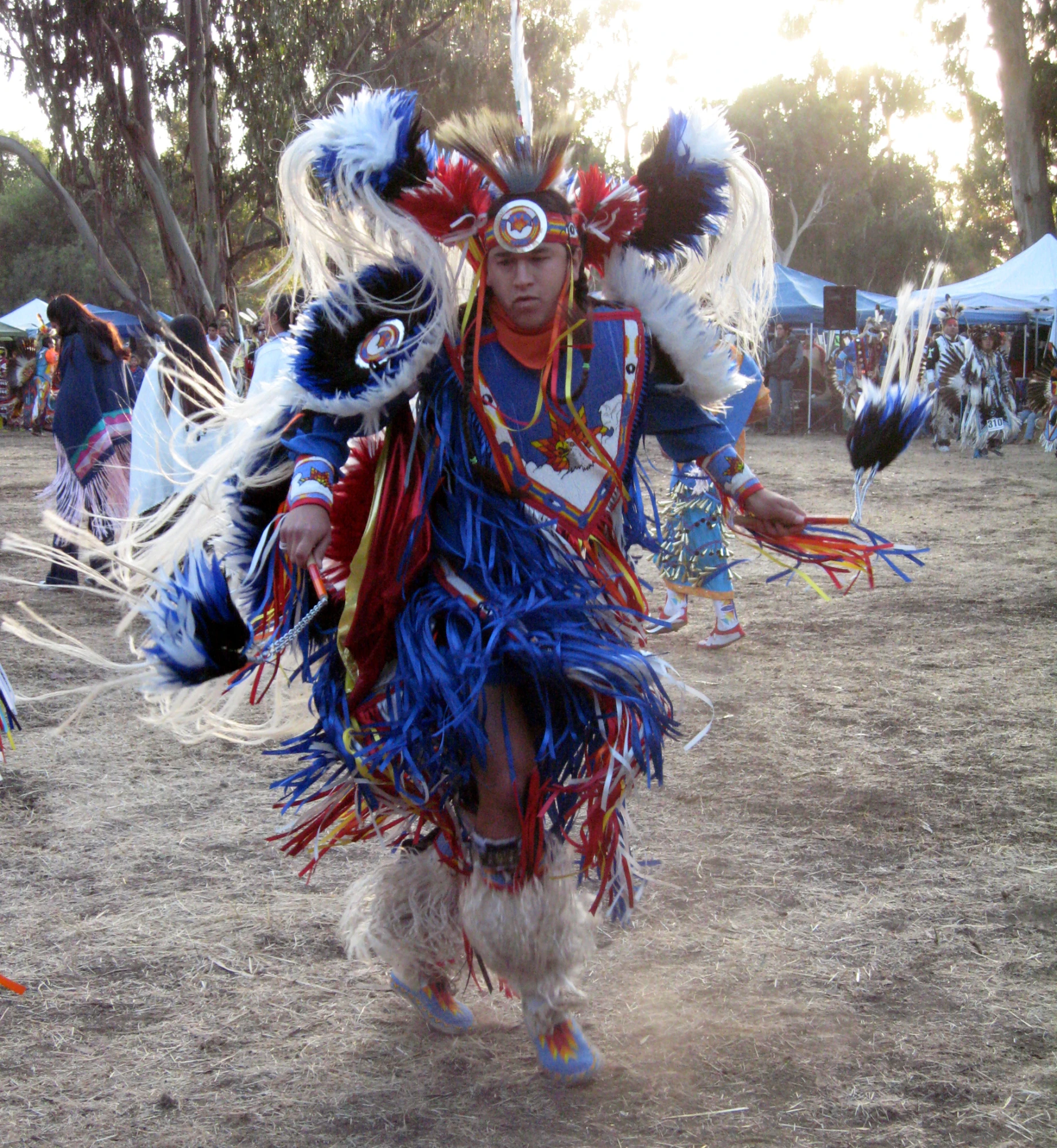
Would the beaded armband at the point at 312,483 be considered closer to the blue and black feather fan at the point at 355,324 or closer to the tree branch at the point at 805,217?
the blue and black feather fan at the point at 355,324

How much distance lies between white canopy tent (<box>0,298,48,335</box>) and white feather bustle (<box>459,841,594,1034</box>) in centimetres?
2449

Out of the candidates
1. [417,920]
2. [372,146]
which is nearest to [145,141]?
[372,146]

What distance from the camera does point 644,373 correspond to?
254 cm

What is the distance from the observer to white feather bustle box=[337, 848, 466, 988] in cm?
250

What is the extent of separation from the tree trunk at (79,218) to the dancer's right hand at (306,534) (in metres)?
15.6

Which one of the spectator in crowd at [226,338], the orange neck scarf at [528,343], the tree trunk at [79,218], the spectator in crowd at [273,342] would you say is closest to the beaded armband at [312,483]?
the orange neck scarf at [528,343]

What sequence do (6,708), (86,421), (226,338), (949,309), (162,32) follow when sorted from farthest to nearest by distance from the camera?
1. (949,309)
2. (162,32)
3. (226,338)
4. (86,421)
5. (6,708)

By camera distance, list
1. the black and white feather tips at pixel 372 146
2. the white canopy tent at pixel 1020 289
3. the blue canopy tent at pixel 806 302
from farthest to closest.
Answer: the blue canopy tent at pixel 806 302, the white canopy tent at pixel 1020 289, the black and white feather tips at pixel 372 146

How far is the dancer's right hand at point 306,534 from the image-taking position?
2.25 meters

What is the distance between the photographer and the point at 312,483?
2309 millimetres

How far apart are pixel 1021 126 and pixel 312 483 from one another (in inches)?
892

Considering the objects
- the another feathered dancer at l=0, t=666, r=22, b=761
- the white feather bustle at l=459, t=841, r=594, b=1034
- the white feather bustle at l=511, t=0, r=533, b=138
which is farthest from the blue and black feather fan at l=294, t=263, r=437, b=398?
the another feathered dancer at l=0, t=666, r=22, b=761

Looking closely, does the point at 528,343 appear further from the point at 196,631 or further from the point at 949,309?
the point at 949,309

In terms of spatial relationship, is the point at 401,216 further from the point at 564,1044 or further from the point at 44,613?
the point at 44,613
